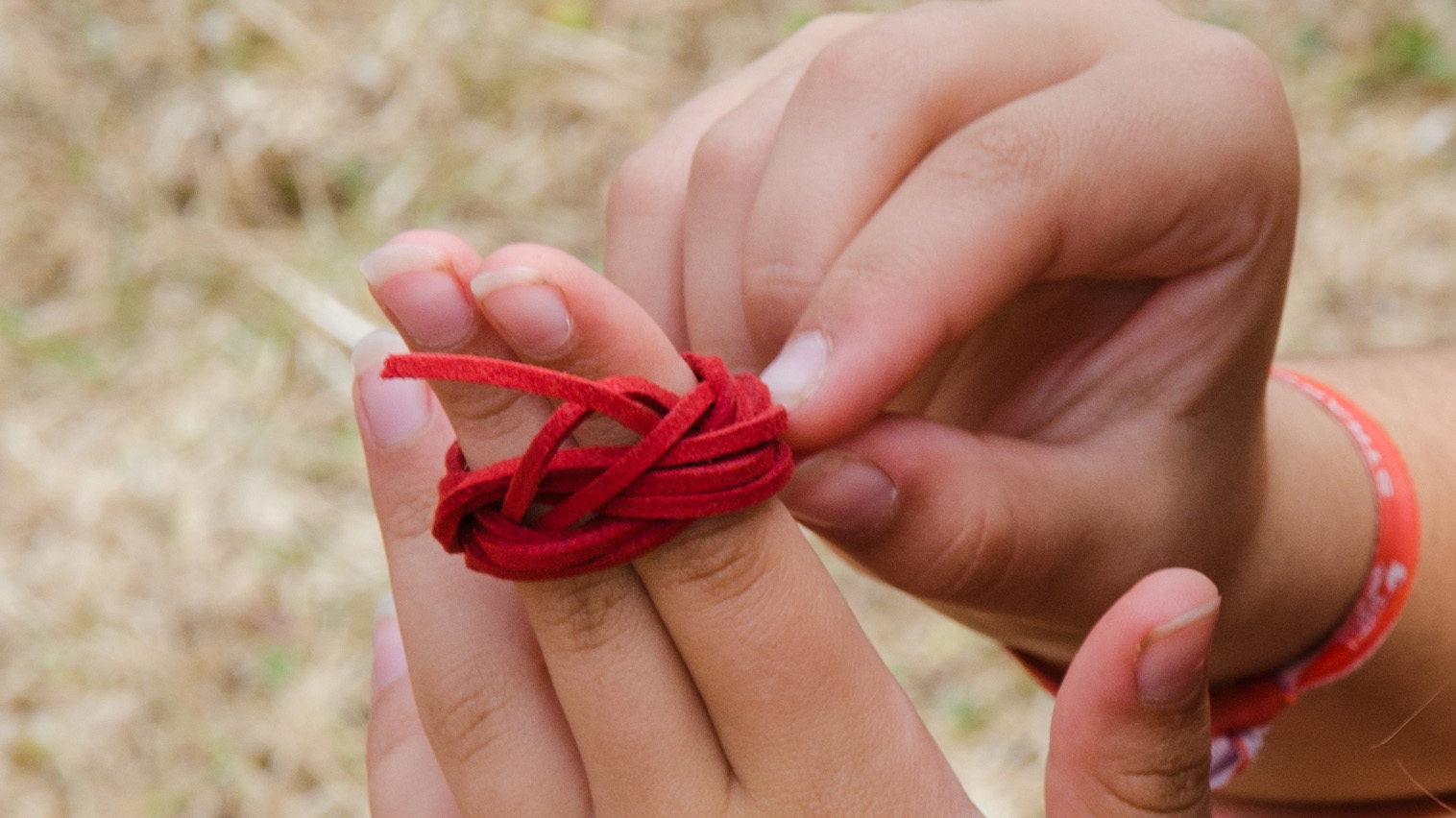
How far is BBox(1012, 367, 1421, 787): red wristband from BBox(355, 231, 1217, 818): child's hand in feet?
2.25

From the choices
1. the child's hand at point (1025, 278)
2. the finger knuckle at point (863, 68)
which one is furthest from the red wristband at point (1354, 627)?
the finger knuckle at point (863, 68)

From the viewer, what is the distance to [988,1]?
140 cm

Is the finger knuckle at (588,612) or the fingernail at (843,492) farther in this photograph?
the fingernail at (843,492)

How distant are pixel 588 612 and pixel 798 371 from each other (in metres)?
0.34

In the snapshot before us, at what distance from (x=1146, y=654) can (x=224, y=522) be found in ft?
8.27

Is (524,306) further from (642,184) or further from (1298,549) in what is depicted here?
(1298,549)

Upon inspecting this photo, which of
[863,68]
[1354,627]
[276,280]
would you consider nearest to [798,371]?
[863,68]

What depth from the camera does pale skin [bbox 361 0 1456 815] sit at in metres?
1.10

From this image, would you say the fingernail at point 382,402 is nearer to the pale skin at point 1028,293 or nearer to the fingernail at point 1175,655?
the pale skin at point 1028,293

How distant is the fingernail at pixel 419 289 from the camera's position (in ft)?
3.15

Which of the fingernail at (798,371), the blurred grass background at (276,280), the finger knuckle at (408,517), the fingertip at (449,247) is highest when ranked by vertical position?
the fingertip at (449,247)

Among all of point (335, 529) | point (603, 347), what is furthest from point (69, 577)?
point (603, 347)

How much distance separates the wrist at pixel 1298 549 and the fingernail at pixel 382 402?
1121mm

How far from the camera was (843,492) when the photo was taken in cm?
124
